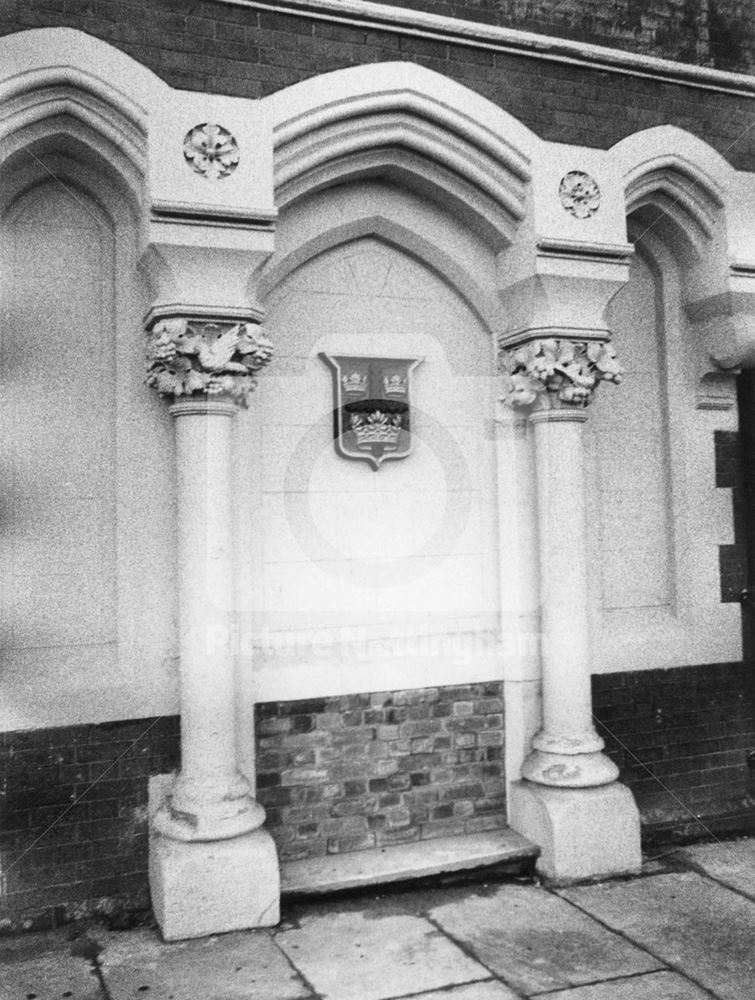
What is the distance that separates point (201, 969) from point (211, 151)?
10.5 ft

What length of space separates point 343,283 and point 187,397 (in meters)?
1.08

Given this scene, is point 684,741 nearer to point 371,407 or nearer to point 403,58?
point 371,407

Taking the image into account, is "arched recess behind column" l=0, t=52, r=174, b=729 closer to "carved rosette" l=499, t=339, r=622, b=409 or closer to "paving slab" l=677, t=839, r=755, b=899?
"carved rosette" l=499, t=339, r=622, b=409

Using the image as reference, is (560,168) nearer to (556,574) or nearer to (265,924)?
(556,574)

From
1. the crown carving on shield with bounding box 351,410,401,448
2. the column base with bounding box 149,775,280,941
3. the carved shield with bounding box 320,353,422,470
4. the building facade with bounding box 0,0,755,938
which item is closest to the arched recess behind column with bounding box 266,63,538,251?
the building facade with bounding box 0,0,755,938

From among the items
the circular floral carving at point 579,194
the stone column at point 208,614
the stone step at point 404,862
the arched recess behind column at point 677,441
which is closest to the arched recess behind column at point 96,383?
the stone column at point 208,614

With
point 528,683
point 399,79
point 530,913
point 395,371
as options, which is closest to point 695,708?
point 528,683

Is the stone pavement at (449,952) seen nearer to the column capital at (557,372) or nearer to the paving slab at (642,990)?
the paving slab at (642,990)

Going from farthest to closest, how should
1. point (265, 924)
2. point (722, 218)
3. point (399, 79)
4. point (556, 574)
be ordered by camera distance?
point (722, 218) → point (556, 574) → point (399, 79) → point (265, 924)

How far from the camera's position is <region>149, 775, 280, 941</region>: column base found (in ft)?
12.0

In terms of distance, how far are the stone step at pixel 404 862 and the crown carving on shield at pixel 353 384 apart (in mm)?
2157

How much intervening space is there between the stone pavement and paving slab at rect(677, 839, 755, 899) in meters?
0.06

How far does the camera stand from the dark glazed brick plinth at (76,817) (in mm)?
3771

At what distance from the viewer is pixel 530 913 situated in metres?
3.90
